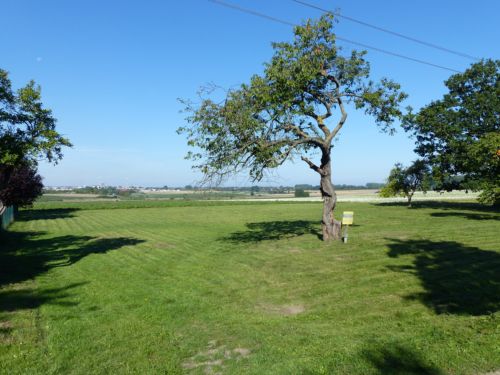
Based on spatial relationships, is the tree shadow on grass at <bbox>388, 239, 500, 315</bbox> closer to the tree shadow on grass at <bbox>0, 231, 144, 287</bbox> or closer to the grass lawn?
the grass lawn

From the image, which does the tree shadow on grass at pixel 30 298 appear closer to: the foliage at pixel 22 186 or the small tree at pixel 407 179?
the foliage at pixel 22 186

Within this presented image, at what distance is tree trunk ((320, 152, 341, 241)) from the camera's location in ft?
57.3

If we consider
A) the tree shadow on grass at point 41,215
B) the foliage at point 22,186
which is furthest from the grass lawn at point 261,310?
the tree shadow on grass at point 41,215

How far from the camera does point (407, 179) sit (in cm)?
4622

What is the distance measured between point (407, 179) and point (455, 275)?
38456 mm

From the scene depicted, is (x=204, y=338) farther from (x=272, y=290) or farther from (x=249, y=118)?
(x=249, y=118)

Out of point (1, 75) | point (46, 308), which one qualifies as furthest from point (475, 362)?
point (1, 75)

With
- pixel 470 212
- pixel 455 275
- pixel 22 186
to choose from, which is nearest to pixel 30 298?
pixel 455 275

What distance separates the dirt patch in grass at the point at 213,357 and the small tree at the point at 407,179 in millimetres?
41615

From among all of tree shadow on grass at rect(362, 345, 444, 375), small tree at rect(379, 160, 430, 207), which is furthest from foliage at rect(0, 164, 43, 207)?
A: small tree at rect(379, 160, 430, 207)

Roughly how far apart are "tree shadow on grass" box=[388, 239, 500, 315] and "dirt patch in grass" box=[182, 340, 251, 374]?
174 inches

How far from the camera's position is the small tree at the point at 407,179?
4419 centimetres

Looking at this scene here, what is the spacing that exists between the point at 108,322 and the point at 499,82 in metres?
41.2

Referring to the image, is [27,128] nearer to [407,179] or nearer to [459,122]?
[459,122]
